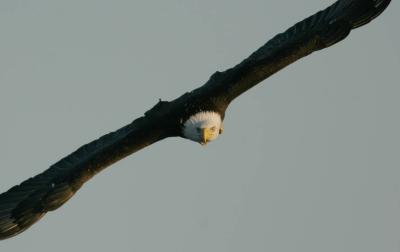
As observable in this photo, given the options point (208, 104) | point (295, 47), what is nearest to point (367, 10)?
point (295, 47)

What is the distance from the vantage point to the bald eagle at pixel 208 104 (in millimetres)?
19734

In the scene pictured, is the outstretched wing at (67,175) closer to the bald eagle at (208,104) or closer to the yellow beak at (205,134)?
the bald eagle at (208,104)

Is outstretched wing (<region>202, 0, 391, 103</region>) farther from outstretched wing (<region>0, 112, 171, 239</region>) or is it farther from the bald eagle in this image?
outstretched wing (<region>0, 112, 171, 239</region>)

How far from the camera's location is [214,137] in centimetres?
2019

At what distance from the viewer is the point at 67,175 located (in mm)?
19438

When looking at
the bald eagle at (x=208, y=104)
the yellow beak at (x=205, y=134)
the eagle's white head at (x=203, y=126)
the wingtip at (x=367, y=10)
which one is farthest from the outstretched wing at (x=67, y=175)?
the wingtip at (x=367, y=10)

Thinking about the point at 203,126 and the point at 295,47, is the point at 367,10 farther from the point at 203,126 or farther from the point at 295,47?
the point at 203,126

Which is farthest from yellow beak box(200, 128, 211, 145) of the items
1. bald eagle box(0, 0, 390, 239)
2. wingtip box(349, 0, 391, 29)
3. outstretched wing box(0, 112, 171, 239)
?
wingtip box(349, 0, 391, 29)

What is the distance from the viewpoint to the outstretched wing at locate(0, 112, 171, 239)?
62.4ft

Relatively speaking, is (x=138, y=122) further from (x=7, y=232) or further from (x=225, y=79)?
(x=7, y=232)

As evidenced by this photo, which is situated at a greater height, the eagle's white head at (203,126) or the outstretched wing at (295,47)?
the outstretched wing at (295,47)

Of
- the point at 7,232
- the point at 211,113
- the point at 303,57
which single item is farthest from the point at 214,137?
the point at 7,232

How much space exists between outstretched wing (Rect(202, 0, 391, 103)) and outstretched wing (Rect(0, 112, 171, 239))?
1.12m

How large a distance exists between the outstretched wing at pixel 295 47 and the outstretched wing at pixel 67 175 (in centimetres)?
112
